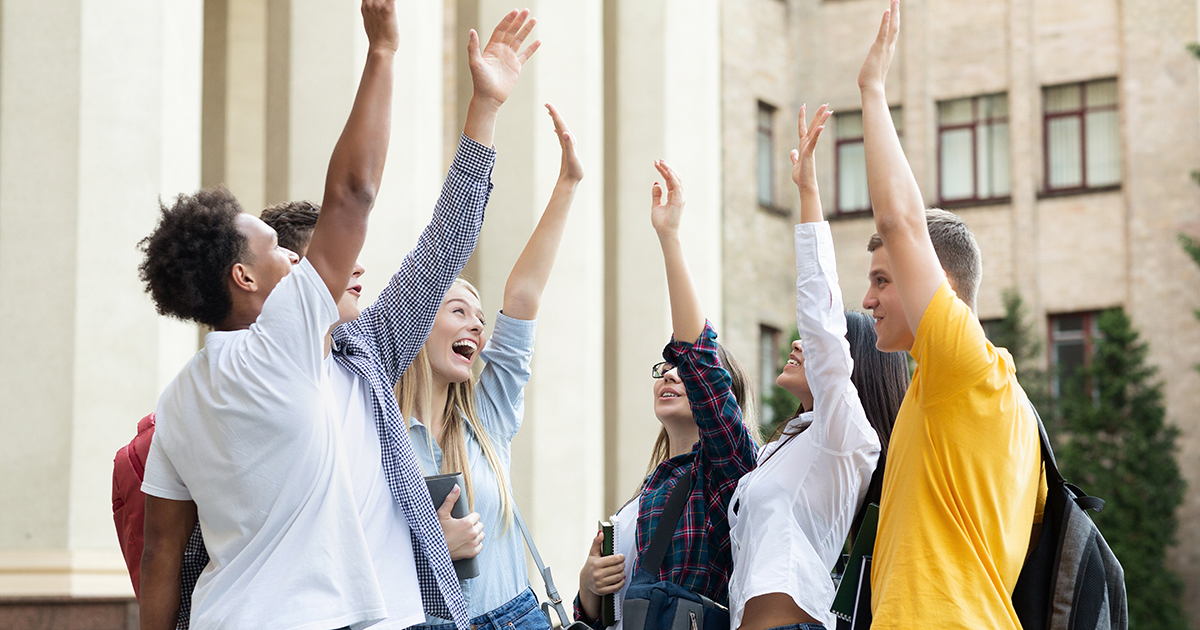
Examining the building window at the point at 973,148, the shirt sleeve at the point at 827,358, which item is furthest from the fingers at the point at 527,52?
the building window at the point at 973,148

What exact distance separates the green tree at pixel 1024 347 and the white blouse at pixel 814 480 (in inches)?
837

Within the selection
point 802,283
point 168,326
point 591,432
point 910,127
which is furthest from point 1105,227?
point 802,283

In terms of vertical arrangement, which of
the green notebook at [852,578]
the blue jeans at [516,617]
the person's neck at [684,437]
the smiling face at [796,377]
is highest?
the smiling face at [796,377]

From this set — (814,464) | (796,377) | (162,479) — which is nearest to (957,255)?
(814,464)

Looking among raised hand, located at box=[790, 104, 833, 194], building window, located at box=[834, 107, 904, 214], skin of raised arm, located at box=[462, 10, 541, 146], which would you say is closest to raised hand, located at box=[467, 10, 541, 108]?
skin of raised arm, located at box=[462, 10, 541, 146]

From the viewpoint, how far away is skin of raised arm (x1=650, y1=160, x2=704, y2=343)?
444 centimetres

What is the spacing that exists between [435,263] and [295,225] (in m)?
0.37

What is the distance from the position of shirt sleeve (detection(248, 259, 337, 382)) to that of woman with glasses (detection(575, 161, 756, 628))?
5.47ft

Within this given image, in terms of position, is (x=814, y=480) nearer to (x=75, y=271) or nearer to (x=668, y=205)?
(x=668, y=205)

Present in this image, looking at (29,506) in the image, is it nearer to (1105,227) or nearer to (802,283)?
(802,283)

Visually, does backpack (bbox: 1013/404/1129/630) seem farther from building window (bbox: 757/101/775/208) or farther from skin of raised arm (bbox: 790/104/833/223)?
building window (bbox: 757/101/775/208)

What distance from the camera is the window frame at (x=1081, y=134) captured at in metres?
25.7

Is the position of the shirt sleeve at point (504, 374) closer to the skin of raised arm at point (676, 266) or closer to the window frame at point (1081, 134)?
the skin of raised arm at point (676, 266)

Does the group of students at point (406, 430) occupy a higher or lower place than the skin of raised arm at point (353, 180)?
lower
